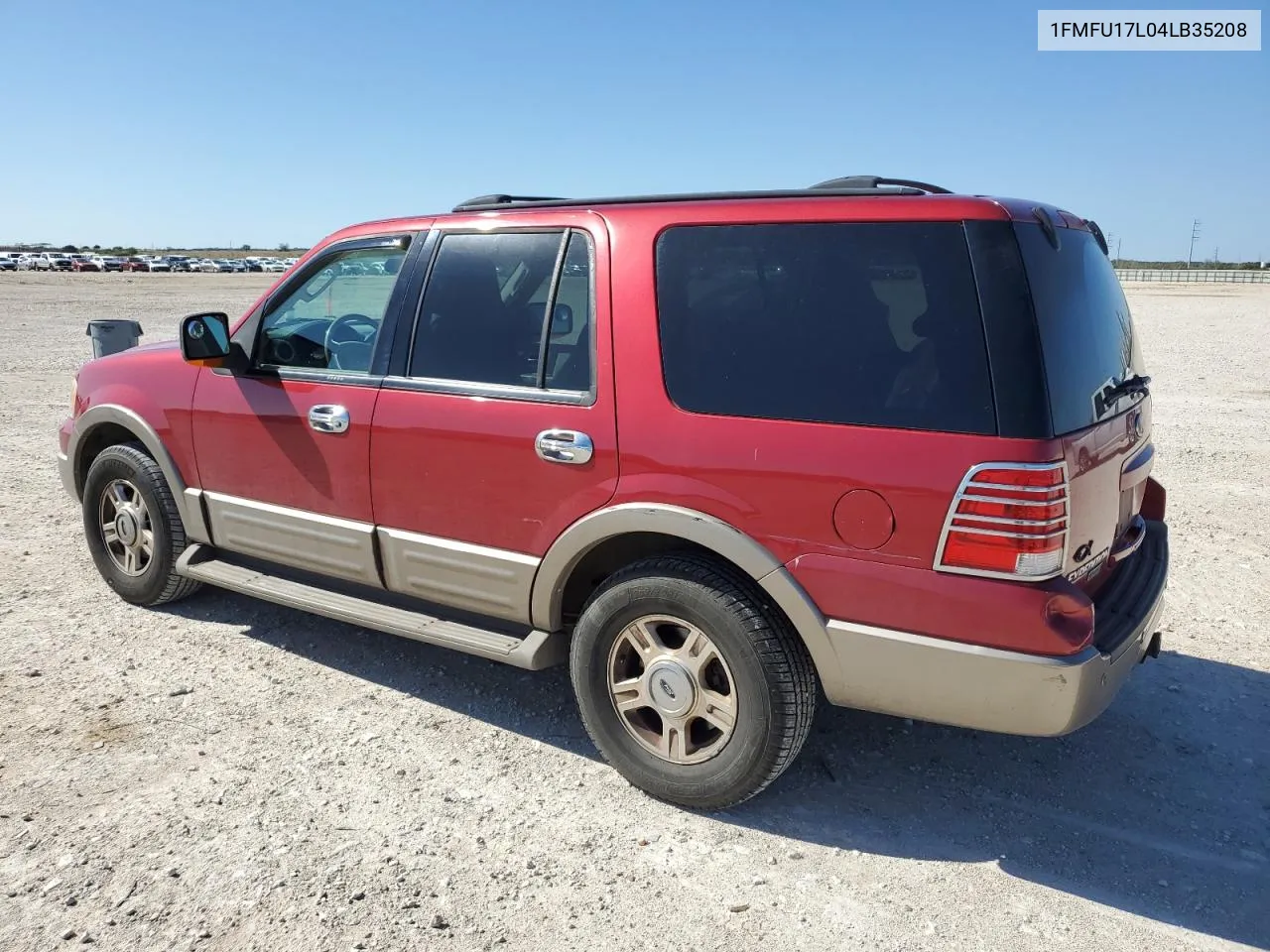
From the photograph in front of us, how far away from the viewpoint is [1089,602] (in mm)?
2713

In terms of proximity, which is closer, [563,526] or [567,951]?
[567,951]

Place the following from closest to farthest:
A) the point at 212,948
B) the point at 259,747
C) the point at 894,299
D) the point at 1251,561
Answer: the point at 212,948
the point at 894,299
the point at 259,747
the point at 1251,561

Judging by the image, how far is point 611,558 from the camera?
3.56 meters

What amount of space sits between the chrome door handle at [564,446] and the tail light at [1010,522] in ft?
4.00

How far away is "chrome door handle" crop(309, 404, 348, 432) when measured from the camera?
3.93 metres

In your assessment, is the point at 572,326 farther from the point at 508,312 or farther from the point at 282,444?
the point at 282,444

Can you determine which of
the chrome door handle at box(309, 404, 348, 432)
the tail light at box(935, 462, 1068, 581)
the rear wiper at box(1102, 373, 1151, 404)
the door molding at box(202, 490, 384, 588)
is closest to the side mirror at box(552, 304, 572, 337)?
the chrome door handle at box(309, 404, 348, 432)

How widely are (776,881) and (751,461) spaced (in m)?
1.28

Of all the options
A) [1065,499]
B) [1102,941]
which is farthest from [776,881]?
[1065,499]

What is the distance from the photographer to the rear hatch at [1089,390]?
2.71 meters

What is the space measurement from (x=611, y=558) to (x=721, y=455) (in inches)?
28.9

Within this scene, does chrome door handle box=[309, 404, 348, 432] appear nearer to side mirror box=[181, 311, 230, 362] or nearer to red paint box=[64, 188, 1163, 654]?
red paint box=[64, 188, 1163, 654]

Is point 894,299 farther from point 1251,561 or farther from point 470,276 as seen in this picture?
point 1251,561

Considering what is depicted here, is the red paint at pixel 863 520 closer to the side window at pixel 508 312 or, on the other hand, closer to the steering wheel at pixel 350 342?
the side window at pixel 508 312
